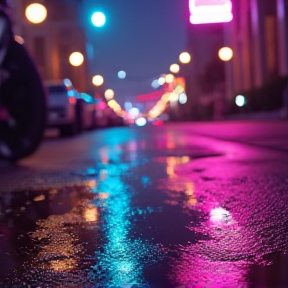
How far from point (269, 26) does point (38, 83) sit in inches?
1290

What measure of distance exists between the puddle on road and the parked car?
1412 cm

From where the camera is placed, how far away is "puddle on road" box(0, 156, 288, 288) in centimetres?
274

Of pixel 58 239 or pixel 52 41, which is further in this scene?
pixel 52 41

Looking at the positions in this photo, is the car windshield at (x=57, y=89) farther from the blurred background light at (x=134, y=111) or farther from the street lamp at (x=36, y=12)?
the blurred background light at (x=134, y=111)

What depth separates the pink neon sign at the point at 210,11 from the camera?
22203 millimetres

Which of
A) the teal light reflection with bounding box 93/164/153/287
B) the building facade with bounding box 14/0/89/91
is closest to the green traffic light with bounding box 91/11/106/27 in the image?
the teal light reflection with bounding box 93/164/153/287

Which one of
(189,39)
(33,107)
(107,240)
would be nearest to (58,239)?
(107,240)

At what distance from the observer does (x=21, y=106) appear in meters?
8.35

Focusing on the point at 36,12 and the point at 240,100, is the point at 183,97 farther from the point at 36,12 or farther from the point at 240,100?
the point at 36,12

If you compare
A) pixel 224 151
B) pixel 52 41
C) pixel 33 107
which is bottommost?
pixel 224 151

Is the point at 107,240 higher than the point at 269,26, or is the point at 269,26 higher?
the point at 269,26

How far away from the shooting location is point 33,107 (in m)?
8.38

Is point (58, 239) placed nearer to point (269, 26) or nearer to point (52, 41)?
point (269, 26)

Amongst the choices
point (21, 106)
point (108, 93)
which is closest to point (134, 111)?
point (108, 93)
